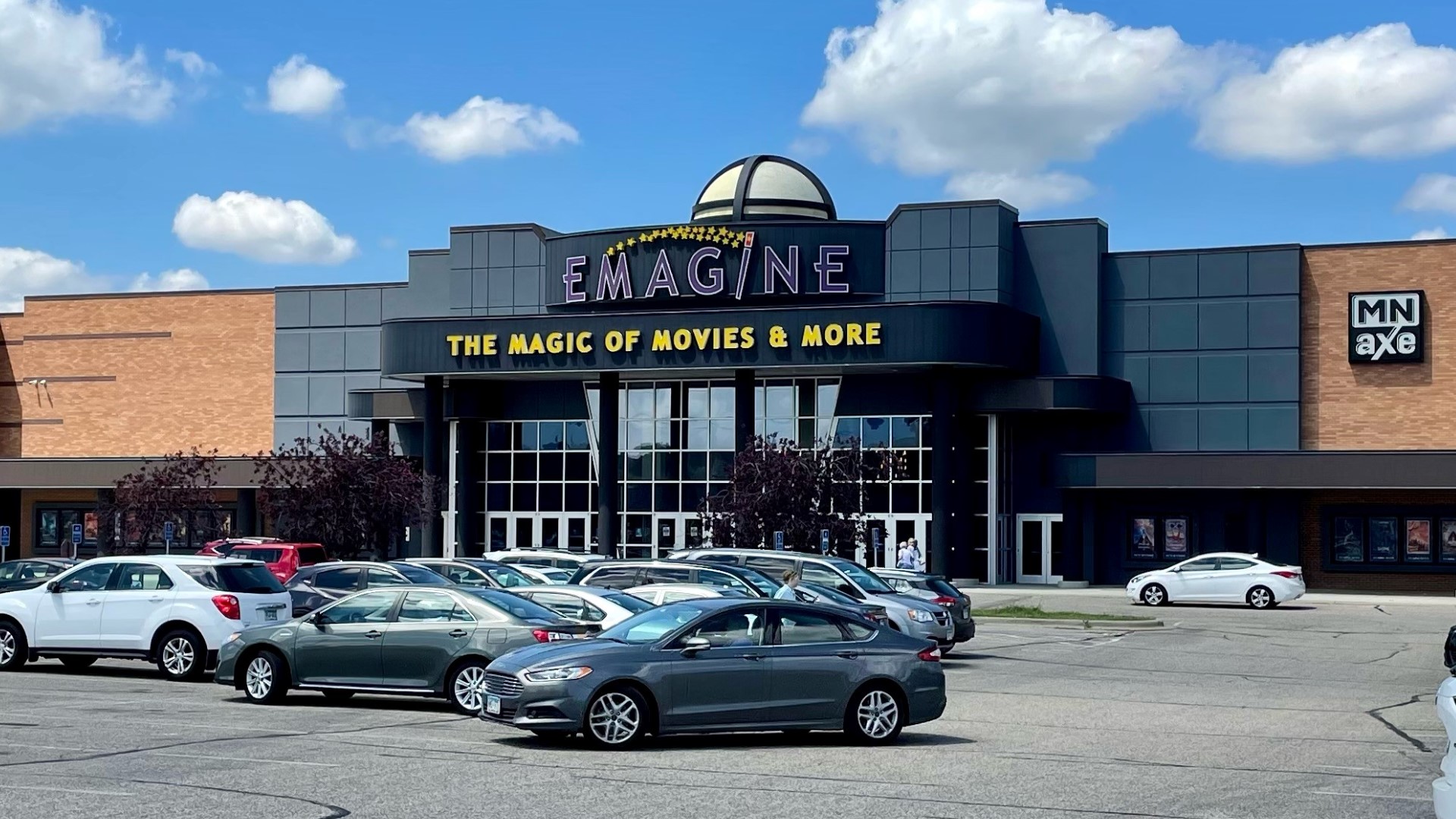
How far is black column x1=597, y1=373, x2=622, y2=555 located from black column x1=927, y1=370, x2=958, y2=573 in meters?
10.5

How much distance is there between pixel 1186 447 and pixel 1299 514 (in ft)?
13.1

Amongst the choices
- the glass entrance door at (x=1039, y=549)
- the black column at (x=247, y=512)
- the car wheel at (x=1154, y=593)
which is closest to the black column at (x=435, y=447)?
the black column at (x=247, y=512)

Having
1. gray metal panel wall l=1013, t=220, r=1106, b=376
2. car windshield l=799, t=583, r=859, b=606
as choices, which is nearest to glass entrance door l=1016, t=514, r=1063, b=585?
gray metal panel wall l=1013, t=220, r=1106, b=376

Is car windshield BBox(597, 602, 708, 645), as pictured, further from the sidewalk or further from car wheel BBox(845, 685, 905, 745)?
the sidewalk

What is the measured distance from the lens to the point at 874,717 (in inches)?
625

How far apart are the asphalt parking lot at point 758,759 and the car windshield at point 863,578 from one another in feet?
13.4

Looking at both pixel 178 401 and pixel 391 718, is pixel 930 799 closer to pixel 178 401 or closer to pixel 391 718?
pixel 391 718

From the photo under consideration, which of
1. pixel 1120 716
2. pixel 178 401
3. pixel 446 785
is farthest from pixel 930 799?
pixel 178 401

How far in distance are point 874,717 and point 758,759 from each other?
5.35 feet

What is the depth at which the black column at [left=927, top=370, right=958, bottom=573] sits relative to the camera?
171ft

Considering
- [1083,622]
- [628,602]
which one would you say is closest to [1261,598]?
[1083,622]

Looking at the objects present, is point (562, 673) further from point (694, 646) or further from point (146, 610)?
point (146, 610)

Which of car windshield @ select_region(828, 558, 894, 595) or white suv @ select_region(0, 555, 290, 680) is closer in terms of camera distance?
white suv @ select_region(0, 555, 290, 680)

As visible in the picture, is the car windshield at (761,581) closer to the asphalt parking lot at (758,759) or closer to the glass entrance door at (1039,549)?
the asphalt parking lot at (758,759)
